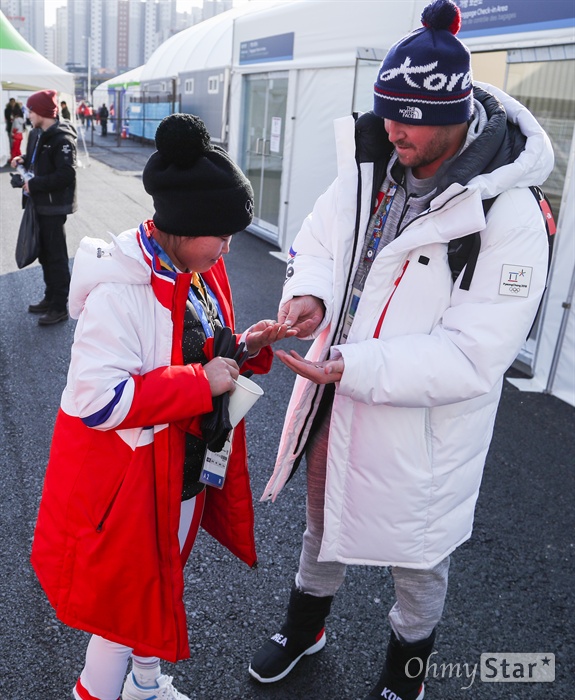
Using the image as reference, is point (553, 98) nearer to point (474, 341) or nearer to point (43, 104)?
point (43, 104)

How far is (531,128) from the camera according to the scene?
6.00ft

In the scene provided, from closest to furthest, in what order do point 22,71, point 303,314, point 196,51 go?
point 303,314 < point 22,71 < point 196,51

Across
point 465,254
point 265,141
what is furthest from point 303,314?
point 265,141

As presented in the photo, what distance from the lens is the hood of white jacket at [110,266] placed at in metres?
1.60

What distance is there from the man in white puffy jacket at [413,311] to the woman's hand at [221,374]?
5.7 inches

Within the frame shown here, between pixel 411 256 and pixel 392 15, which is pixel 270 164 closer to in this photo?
pixel 392 15

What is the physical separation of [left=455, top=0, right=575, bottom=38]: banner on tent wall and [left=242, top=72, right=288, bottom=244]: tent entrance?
4180mm

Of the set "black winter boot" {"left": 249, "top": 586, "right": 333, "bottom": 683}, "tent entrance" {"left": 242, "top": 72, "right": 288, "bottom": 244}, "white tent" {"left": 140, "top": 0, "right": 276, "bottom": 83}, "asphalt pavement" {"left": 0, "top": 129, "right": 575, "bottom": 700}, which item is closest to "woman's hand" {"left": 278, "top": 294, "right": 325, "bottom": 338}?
"black winter boot" {"left": 249, "top": 586, "right": 333, "bottom": 683}

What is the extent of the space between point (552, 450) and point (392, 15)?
486cm

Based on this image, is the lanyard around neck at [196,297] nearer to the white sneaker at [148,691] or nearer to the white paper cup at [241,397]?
the white paper cup at [241,397]

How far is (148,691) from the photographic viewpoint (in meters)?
2.10

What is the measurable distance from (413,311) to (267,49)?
347 inches

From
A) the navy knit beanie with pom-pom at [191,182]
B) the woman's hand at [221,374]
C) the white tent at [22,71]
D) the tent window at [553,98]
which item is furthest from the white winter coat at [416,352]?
the white tent at [22,71]

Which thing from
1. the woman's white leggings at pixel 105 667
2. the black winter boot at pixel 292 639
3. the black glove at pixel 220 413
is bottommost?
the black winter boot at pixel 292 639
